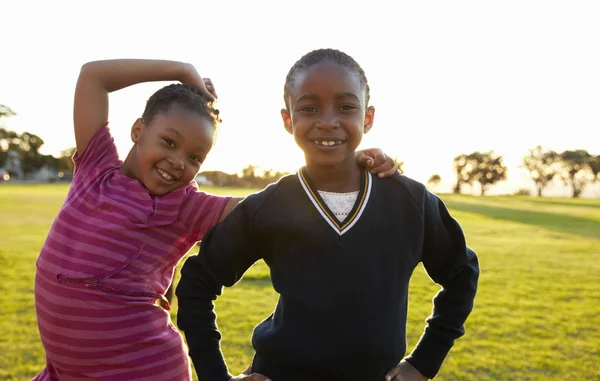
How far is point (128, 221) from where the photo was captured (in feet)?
6.05

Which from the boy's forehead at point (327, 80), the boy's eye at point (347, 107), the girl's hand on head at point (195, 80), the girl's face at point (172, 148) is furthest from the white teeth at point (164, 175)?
the boy's eye at point (347, 107)

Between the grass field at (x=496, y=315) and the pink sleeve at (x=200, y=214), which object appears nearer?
the pink sleeve at (x=200, y=214)

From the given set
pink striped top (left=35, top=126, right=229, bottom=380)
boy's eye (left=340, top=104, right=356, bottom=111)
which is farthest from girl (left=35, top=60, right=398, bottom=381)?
boy's eye (left=340, top=104, right=356, bottom=111)

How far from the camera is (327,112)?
174cm

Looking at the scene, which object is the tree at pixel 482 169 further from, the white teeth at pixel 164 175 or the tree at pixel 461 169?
the white teeth at pixel 164 175

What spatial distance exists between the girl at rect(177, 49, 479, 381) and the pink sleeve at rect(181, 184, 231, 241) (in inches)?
5.7

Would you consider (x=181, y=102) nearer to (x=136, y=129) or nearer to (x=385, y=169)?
(x=136, y=129)

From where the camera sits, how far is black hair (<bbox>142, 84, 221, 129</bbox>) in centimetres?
194

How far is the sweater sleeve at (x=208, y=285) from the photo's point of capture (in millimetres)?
1794

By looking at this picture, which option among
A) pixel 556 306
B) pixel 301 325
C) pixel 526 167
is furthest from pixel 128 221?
pixel 526 167

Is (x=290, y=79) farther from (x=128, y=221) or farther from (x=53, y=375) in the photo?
(x=53, y=375)

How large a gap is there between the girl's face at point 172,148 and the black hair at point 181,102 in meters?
0.02

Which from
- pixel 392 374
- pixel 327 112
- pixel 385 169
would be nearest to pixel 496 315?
pixel 392 374

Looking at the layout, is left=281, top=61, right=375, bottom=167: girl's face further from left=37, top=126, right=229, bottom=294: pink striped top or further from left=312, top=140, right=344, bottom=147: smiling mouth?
left=37, top=126, right=229, bottom=294: pink striped top
